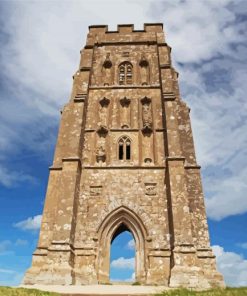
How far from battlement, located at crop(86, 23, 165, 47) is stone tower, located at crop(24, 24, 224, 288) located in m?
1.06

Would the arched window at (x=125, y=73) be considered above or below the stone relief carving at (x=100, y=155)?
above

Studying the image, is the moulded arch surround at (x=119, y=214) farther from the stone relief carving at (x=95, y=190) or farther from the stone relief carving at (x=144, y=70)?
the stone relief carving at (x=144, y=70)

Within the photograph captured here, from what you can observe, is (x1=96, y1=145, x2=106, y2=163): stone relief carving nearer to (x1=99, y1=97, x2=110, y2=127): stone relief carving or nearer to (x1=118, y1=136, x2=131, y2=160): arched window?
(x1=118, y1=136, x2=131, y2=160): arched window

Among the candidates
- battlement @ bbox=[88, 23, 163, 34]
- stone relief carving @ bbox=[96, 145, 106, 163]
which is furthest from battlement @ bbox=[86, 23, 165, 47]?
stone relief carving @ bbox=[96, 145, 106, 163]

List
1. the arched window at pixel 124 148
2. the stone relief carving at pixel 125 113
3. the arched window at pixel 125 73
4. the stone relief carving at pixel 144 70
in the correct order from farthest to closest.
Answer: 1. the arched window at pixel 125 73
2. the stone relief carving at pixel 144 70
3. the stone relief carving at pixel 125 113
4. the arched window at pixel 124 148

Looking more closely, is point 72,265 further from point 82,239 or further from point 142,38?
point 142,38

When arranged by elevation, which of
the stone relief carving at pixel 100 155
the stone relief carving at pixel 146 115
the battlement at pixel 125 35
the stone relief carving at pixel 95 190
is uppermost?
the battlement at pixel 125 35

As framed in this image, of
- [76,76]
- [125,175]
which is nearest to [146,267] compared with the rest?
[125,175]

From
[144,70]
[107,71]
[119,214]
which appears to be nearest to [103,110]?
[107,71]

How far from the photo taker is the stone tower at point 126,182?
47.7 feet

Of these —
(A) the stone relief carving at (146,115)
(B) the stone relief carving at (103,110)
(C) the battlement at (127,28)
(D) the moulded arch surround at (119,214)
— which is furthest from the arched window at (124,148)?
(C) the battlement at (127,28)

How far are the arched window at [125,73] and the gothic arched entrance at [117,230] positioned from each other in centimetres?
973

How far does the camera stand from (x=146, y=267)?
14914 mm

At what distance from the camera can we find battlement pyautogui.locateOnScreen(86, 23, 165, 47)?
931 inches
